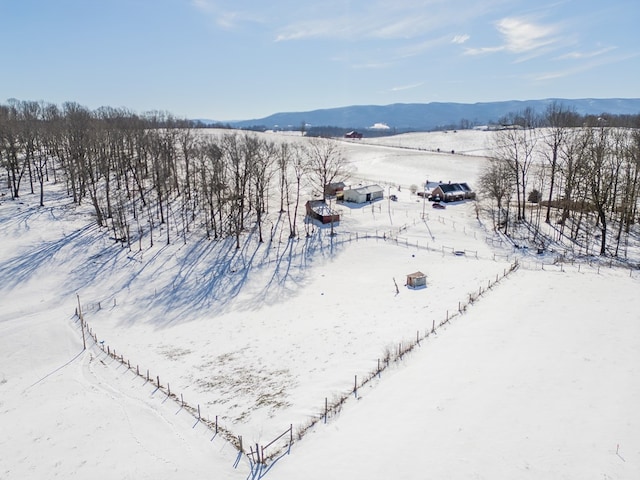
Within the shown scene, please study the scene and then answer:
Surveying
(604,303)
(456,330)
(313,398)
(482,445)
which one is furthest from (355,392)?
(604,303)

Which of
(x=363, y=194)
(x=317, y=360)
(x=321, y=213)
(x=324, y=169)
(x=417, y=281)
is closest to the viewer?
(x=317, y=360)

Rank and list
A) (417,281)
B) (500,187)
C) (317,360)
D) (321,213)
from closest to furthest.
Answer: (317,360)
(417,281)
(500,187)
(321,213)

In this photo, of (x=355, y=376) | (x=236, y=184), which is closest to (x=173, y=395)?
(x=355, y=376)

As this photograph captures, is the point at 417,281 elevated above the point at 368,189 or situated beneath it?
situated beneath

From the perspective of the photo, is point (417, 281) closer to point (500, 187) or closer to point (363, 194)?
point (500, 187)

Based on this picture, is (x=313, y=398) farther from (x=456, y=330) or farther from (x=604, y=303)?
(x=604, y=303)

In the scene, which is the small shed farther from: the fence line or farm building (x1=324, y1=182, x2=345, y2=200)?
farm building (x1=324, y1=182, x2=345, y2=200)
